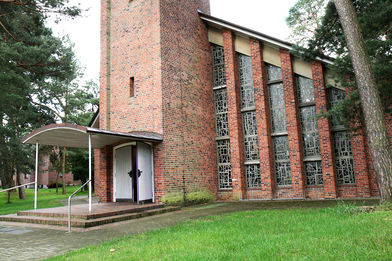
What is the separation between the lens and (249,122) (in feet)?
43.9

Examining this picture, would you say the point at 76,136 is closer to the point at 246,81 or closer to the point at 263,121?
the point at 263,121

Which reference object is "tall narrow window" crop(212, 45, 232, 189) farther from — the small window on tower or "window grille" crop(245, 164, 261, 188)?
the small window on tower

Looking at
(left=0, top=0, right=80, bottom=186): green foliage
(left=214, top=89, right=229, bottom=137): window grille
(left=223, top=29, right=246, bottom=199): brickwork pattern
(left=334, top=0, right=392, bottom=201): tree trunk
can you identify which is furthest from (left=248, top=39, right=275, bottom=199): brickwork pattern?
(left=0, top=0, right=80, bottom=186): green foliage

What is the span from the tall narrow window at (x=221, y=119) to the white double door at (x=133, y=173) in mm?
3871

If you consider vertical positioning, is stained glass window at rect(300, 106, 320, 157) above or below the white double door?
above

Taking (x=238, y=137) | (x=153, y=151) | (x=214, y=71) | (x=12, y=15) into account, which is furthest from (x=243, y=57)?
(x=12, y=15)

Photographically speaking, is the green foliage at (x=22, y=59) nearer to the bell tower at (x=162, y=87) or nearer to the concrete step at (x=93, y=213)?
the bell tower at (x=162, y=87)

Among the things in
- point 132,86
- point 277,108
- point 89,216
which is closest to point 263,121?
point 277,108

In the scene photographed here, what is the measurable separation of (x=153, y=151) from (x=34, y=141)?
13.2ft

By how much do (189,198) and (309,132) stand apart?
18.3 ft

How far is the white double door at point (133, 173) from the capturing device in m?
10.7

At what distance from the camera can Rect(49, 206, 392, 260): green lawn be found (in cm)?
384

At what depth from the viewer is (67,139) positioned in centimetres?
1020

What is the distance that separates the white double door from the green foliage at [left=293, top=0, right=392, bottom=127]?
6.54m
